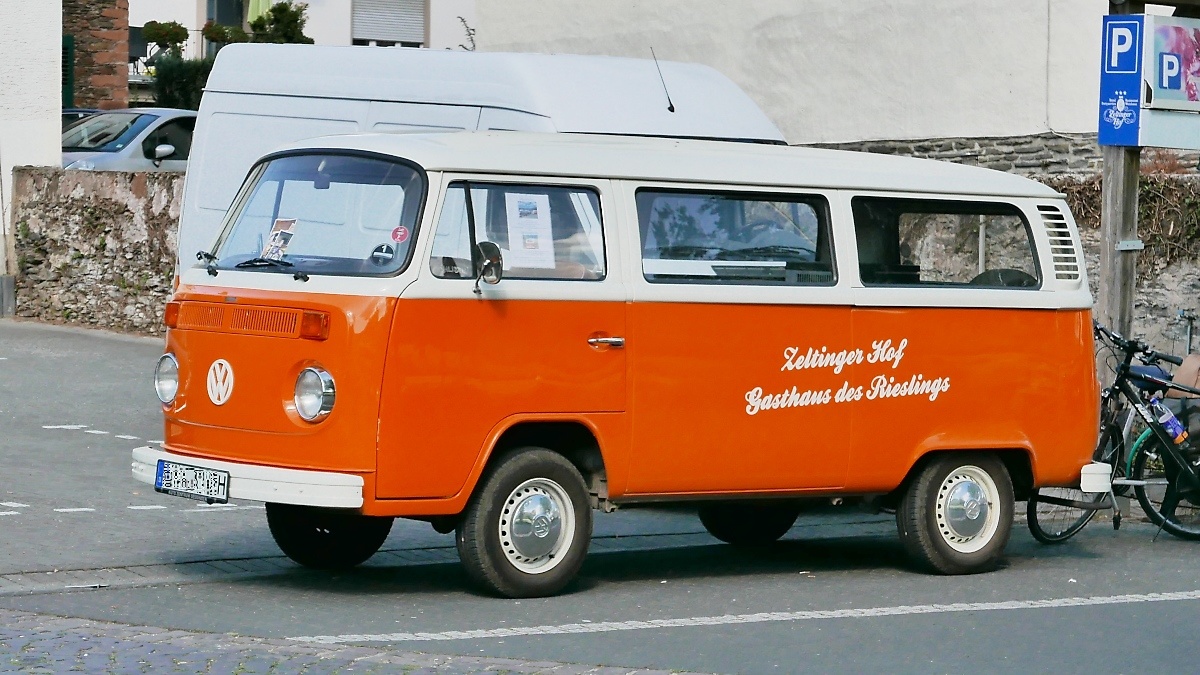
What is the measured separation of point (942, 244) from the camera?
33.2 ft

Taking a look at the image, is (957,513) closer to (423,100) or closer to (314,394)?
(314,394)

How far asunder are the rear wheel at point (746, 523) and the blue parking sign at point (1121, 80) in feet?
13.0

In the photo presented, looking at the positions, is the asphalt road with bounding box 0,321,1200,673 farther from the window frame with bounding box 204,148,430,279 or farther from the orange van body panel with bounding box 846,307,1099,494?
the window frame with bounding box 204,148,430,279

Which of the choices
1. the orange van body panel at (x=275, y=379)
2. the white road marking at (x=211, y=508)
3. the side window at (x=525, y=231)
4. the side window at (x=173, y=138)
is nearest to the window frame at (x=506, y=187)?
the side window at (x=525, y=231)

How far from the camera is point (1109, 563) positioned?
35.1 ft

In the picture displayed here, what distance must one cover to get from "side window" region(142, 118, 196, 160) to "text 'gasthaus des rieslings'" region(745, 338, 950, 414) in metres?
15.6

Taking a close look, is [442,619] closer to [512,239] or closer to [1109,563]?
[512,239]

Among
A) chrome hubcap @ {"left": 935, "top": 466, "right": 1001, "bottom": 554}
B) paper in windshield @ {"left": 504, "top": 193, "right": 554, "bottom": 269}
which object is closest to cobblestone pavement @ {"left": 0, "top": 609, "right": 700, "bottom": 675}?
paper in windshield @ {"left": 504, "top": 193, "right": 554, "bottom": 269}

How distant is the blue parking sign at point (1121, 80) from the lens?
12914mm

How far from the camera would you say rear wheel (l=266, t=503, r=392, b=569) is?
9.69 m

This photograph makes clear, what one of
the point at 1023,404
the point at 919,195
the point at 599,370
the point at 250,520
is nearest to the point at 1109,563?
the point at 1023,404

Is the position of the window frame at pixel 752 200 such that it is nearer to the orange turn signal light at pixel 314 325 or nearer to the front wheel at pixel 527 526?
the front wheel at pixel 527 526

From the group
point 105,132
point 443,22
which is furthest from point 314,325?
point 443,22

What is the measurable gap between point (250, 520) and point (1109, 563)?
4.91 meters
